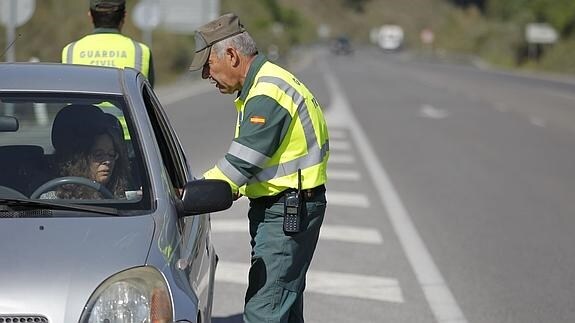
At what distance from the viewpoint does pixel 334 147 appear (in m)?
20.9

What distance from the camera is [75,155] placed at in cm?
514

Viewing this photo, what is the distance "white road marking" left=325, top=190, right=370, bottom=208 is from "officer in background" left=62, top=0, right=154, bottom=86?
19.0 ft

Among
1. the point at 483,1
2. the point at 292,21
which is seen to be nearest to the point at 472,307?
the point at 292,21

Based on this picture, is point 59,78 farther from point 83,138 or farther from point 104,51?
point 104,51

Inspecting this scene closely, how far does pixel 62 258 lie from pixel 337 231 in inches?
293

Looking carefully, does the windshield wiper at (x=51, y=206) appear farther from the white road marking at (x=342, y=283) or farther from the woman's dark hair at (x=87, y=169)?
the white road marking at (x=342, y=283)

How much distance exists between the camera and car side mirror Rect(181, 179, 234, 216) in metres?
4.69

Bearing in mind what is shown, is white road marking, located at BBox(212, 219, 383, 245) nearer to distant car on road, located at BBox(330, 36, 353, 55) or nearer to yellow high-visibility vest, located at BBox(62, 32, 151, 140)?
yellow high-visibility vest, located at BBox(62, 32, 151, 140)

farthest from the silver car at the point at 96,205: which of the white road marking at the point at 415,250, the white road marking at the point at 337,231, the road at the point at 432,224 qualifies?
the white road marking at the point at 337,231

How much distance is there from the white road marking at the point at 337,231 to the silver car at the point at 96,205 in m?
5.24

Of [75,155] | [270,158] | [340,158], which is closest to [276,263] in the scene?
[270,158]

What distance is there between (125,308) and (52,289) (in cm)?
26

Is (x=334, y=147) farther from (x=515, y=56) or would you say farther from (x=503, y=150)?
(x=515, y=56)

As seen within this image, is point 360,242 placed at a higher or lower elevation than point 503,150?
higher
